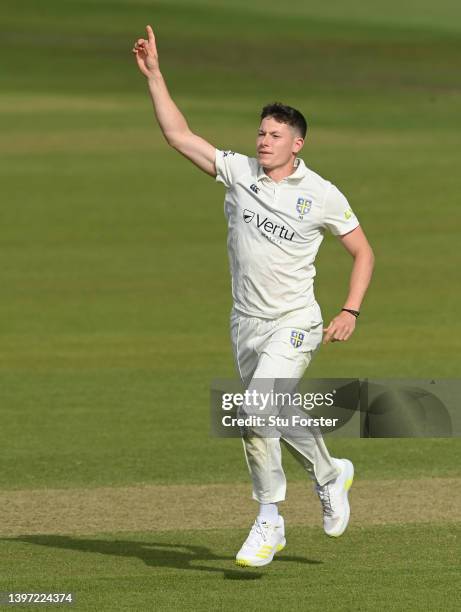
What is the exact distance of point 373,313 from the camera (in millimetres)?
18969

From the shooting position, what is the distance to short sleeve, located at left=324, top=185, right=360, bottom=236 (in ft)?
27.8

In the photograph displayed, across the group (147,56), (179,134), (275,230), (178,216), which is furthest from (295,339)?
(178,216)

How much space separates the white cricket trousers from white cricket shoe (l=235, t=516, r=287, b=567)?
164 mm

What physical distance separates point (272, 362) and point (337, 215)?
87cm

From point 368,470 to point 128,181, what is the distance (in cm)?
1865

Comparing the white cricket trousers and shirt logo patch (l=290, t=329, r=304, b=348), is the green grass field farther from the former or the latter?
shirt logo patch (l=290, t=329, r=304, b=348)

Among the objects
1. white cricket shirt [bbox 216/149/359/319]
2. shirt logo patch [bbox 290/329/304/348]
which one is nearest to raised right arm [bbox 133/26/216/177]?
white cricket shirt [bbox 216/149/359/319]

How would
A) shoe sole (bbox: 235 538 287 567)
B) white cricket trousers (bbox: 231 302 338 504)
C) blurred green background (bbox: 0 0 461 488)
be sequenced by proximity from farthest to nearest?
blurred green background (bbox: 0 0 461 488) → white cricket trousers (bbox: 231 302 338 504) → shoe sole (bbox: 235 538 287 567)

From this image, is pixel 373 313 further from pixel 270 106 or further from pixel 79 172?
pixel 79 172

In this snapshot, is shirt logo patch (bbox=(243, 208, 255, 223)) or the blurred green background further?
the blurred green background

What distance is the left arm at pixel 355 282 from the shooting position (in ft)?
27.1

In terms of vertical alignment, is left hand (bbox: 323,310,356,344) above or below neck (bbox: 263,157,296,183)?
below

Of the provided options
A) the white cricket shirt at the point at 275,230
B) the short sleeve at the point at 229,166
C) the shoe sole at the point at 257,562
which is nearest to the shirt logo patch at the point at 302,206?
the white cricket shirt at the point at 275,230

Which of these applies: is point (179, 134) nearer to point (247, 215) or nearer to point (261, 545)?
point (247, 215)
